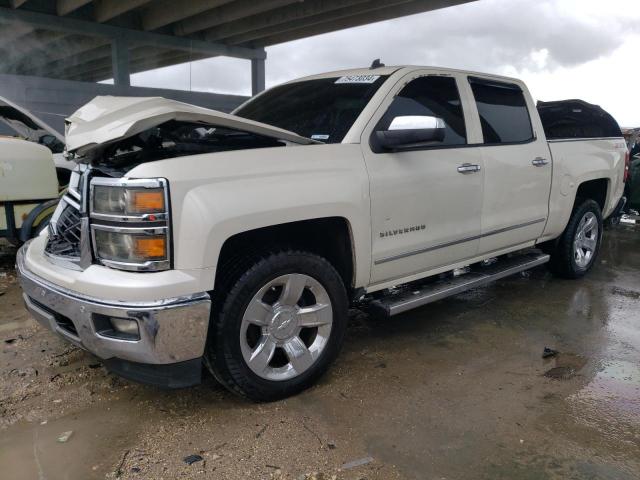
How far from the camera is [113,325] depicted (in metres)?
2.43

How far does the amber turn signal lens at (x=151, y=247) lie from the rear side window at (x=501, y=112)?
8.35ft

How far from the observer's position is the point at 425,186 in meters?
3.25

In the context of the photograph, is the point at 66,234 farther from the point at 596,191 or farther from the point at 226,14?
the point at 226,14

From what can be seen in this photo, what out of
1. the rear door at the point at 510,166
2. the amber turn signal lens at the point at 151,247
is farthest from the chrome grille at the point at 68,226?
the rear door at the point at 510,166

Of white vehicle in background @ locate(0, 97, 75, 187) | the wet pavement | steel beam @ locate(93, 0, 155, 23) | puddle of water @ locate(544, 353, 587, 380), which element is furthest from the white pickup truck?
steel beam @ locate(93, 0, 155, 23)

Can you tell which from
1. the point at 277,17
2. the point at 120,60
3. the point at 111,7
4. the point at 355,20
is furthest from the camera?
the point at 120,60

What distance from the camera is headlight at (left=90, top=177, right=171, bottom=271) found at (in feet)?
7.53

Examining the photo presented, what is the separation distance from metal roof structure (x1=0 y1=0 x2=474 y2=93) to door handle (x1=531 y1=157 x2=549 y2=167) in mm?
7593

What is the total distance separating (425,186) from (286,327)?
1.27m

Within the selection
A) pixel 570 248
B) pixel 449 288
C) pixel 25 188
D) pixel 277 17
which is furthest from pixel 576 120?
pixel 277 17

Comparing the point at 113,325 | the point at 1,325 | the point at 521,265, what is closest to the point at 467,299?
the point at 521,265

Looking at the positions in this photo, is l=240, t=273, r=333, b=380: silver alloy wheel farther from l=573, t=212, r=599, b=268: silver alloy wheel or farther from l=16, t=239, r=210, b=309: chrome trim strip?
l=573, t=212, r=599, b=268: silver alloy wheel

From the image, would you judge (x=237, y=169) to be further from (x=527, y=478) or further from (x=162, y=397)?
(x=527, y=478)

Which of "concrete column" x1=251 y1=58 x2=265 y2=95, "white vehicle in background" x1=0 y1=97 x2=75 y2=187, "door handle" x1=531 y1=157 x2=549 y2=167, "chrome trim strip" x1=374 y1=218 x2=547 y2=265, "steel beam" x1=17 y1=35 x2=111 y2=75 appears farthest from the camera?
"concrete column" x1=251 y1=58 x2=265 y2=95
